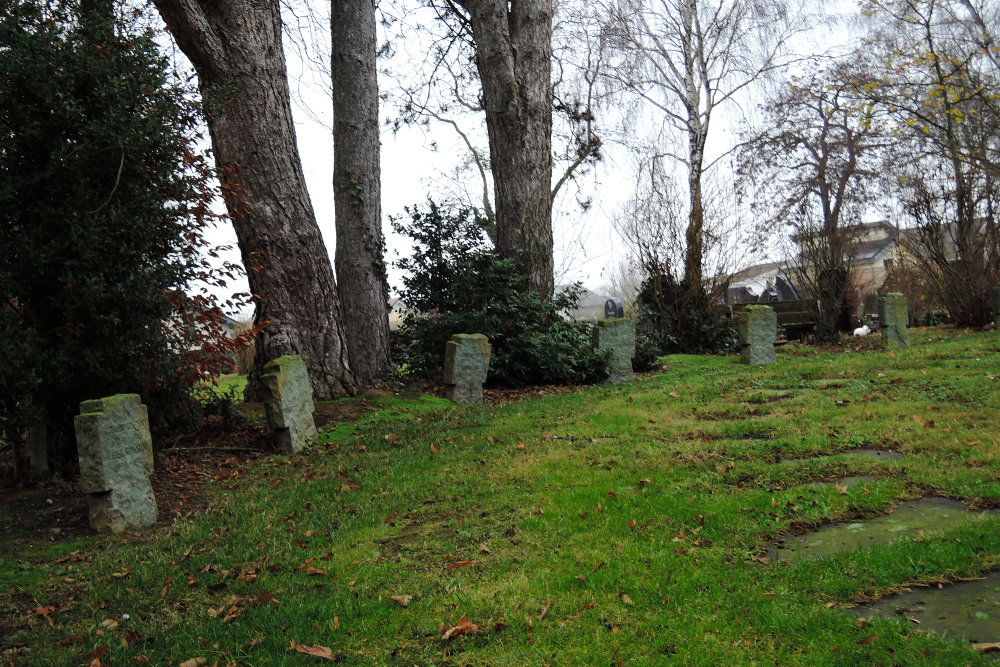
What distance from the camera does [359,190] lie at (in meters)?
11.7

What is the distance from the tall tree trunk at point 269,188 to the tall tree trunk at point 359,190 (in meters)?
2.32

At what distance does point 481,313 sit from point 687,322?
6.11 meters

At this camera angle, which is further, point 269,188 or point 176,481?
point 269,188

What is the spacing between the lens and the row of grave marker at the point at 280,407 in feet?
16.7

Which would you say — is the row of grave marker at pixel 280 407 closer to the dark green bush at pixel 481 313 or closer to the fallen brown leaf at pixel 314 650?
the dark green bush at pixel 481 313

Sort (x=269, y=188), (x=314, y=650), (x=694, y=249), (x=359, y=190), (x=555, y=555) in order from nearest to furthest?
1. (x=314, y=650)
2. (x=555, y=555)
3. (x=269, y=188)
4. (x=359, y=190)
5. (x=694, y=249)

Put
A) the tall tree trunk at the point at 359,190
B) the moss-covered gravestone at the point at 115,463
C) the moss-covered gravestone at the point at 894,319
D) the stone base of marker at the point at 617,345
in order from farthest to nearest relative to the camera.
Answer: the moss-covered gravestone at the point at 894,319 < the stone base of marker at the point at 617,345 < the tall tree trunk at the point at 359,190 < the moss-covered gravestone at the point at 115,463

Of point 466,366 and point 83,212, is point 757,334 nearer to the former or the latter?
point 466,366

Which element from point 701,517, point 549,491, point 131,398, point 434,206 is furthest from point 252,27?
point 701,517

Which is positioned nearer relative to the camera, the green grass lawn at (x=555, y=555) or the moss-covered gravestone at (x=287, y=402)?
the green grass lawn at (x=555, y=555)

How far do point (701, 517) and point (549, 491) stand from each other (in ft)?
4.05

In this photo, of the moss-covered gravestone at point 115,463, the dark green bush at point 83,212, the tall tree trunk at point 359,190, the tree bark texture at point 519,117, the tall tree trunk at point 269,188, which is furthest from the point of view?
the tree bark texture at point 519,117

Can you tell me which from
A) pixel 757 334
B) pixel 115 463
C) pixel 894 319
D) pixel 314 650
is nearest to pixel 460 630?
pixel 314 650

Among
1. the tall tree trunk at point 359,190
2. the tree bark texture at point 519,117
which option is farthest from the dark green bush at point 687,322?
the tall tree trunk at point 359,190
